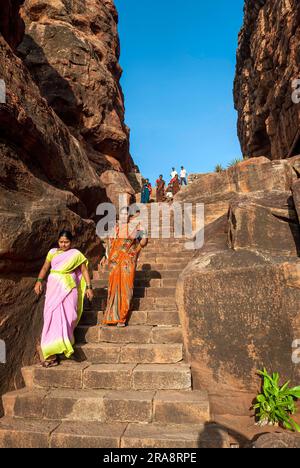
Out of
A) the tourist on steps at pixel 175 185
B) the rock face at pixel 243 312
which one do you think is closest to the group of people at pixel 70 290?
the rock face at pixel 243 312

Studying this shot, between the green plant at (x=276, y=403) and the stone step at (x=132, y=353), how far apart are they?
3.24ft

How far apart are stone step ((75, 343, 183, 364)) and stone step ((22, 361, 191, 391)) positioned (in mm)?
127

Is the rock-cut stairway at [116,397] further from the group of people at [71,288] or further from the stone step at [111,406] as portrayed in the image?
the group of people at [71,288]

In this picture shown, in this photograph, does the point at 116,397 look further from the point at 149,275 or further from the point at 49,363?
the point at 149,275

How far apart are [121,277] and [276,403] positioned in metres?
2.50

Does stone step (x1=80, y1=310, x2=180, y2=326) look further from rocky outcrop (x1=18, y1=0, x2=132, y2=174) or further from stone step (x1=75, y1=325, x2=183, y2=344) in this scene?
rocky outcrop (x1=18, y1=0, x2=132, y2=174)

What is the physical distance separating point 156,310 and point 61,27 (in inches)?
654

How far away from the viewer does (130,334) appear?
3777 mm

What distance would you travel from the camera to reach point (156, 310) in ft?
14.3

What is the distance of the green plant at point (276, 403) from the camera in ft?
8.71

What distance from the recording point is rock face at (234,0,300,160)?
11125 millimetres

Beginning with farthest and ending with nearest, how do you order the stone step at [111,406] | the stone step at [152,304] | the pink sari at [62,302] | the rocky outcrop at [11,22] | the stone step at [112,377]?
the rocky outcrop at [11,22], the stone step at [152,304], the pink sari at [62,302], the stone step at [112,377], the stone step at [111,406]
